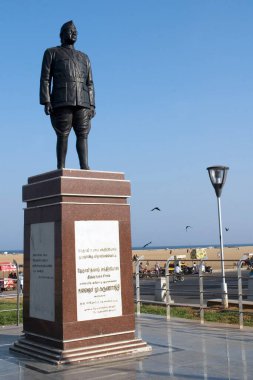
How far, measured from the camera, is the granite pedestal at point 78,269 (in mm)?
7266

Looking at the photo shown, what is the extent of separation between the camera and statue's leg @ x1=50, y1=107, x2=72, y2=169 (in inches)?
319

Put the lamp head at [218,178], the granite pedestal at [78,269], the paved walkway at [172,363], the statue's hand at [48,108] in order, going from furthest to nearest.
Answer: the lamp head at [218,178] → the statue's hand at [48,108] → the granite pedestal at [78,269] → the paved walkway at [172,363]

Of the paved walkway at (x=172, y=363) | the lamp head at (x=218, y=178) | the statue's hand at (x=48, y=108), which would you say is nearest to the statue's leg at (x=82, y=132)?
the statue's hand at (x=48, y=108)

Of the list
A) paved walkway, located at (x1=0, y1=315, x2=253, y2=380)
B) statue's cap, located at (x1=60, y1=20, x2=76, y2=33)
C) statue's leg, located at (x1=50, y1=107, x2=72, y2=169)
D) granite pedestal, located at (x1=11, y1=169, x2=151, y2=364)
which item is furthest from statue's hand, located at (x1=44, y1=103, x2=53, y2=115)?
paved walkway, located at (x1=0, y1=315, x2=253, y2=380)

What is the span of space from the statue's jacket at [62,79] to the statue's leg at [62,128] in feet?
0.45

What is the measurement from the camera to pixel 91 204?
7652 millimetres

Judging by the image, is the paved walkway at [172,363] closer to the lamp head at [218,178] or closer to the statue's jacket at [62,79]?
the statue's jacket at [62,79]

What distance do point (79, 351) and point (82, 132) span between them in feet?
10.7

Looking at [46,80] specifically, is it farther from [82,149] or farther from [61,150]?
[82,149]

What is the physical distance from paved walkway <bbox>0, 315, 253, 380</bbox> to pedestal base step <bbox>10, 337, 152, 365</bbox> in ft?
0.45

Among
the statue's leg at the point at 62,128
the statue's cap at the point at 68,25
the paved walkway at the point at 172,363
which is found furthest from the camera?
the statue's cap at the point at 68,25

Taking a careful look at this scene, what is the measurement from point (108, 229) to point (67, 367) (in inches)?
79.6

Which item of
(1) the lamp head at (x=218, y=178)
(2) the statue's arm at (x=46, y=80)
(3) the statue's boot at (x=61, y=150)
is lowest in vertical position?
(3) the statue's boot at (x=61, y=150)

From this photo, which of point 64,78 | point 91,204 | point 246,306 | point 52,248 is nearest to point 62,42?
point 64,78
